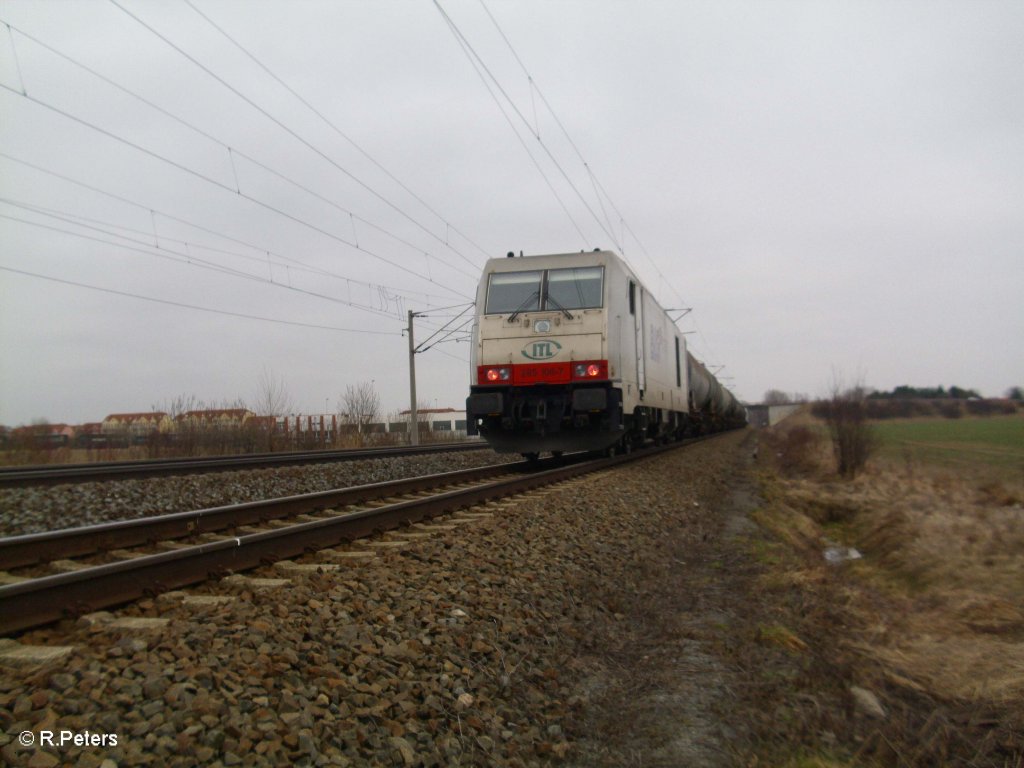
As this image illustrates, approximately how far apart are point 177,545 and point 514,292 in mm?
8658

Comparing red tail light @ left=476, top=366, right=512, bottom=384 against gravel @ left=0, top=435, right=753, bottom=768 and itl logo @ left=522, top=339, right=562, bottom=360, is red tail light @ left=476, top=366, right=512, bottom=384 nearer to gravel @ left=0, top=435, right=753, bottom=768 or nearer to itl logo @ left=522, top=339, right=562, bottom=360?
itl logo @ left=522, top=339, right=562, bottom=360

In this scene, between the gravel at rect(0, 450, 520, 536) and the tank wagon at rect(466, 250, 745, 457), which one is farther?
the tank wagon at rect(466, 250, 745, 457)

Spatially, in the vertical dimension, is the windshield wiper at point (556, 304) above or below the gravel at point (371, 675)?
above

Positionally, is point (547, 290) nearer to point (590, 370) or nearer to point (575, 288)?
point (575, 288)

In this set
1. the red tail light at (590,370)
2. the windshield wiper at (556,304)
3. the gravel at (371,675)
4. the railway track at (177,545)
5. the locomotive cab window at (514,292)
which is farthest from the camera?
the locomotive cab window at (514,292)

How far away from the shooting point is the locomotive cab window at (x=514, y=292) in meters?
13.7

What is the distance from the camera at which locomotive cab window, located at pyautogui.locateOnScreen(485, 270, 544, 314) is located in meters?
13.7

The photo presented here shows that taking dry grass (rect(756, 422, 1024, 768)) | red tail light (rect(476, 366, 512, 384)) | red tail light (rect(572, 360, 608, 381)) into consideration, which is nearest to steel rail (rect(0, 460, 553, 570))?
red tail light (rect(476, 366, 512, 384))

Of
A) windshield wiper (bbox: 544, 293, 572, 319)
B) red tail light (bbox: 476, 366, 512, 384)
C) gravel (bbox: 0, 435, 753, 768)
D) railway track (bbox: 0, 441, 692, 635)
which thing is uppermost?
windshield wiper (bbox: 544, 293, 572, 319)

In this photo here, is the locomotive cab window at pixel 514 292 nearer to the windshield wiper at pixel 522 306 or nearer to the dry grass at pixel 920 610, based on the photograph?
the windshield wiper at pixel 522 306

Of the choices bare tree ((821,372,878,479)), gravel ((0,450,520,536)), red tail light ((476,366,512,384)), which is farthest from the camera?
bare tree ((821,372,878,479))

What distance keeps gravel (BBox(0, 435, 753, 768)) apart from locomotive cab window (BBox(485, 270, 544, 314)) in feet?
26.0

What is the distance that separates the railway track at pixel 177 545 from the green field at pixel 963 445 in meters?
19.1

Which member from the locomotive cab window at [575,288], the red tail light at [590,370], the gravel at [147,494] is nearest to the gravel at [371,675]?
the gravel at [147,494]
